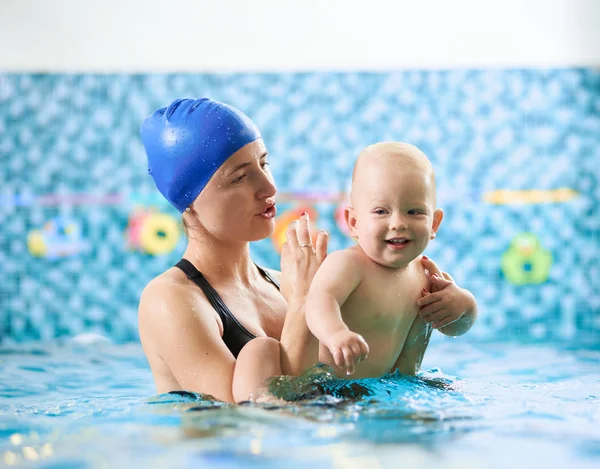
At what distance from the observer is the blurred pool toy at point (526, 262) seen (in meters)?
7.93

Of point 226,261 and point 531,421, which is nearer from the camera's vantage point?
point 531,421

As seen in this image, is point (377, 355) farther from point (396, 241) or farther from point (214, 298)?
point (214, 298)

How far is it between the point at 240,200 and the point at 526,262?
18.1 feet

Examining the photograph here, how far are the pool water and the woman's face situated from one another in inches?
26.2

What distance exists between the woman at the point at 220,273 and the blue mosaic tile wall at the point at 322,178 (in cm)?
462

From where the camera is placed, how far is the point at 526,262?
7.93 metres

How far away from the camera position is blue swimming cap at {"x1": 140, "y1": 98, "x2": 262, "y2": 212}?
10.2ft

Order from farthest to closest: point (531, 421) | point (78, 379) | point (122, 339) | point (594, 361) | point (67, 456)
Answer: point (122, 339)
point (594, 361)
point (78, 379)
point (531, 421)
point (67, 456)

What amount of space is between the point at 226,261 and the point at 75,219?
514cm

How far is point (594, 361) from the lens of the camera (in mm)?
5867

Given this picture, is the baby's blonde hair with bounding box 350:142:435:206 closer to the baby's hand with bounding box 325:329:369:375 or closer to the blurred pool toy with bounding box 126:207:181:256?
the baby's hand with bounding box 325:329:369:375

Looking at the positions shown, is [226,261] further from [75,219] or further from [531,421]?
[75,219]

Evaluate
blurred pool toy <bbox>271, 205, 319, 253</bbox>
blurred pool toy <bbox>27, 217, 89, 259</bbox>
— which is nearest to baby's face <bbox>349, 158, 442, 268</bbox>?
blurred pool toy <bbox>271, 205, 319, 253</bbox>

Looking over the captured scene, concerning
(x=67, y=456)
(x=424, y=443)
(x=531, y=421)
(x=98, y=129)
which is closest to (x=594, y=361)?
(x=531, y=421)
